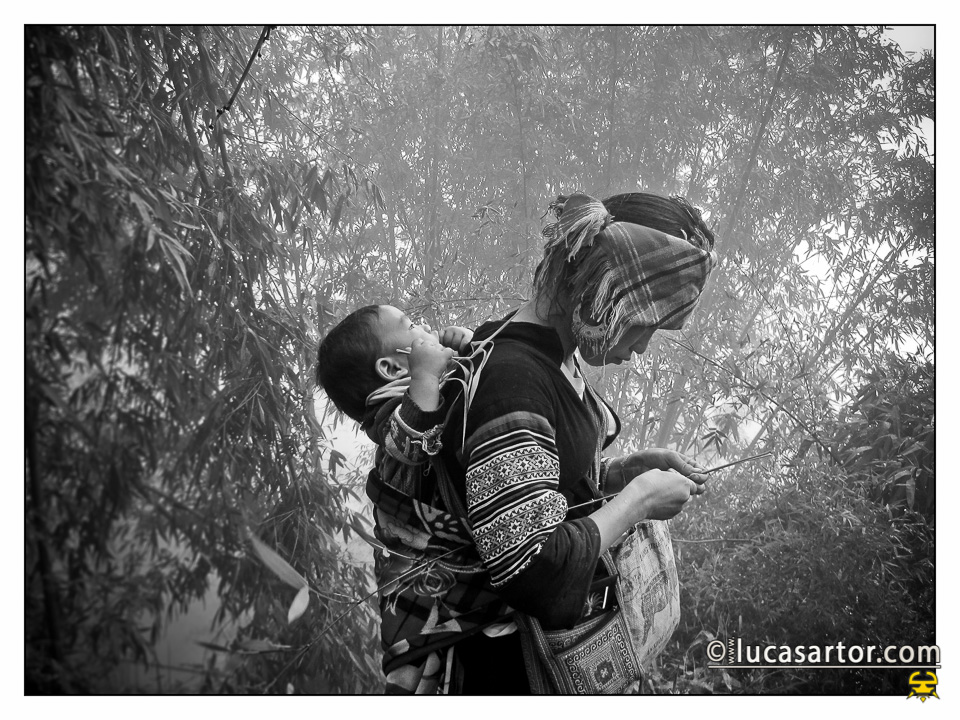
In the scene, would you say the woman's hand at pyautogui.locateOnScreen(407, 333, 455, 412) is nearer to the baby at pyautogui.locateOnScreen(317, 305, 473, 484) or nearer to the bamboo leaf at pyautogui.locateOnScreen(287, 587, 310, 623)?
the baby at pyautogui.locateOnScreen(317, 305, 473, 484)

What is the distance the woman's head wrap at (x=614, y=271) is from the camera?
1650 millimetres

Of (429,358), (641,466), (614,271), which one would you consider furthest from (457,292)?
(641,466)

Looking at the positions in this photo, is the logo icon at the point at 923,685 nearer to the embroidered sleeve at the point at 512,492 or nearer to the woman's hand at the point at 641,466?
the woman's hand at the point at 641,466

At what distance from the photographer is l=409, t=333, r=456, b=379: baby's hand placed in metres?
Answer: 1.62

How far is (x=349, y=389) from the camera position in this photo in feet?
5.71

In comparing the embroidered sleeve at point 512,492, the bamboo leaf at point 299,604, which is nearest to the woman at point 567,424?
the embroidered sleeve at point 512,492

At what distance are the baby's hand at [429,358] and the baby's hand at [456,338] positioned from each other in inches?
1.2

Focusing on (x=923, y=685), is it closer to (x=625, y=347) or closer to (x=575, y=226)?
(x=625, y=347)

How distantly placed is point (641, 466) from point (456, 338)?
1.86 ft

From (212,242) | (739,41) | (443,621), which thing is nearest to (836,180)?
(739,41)

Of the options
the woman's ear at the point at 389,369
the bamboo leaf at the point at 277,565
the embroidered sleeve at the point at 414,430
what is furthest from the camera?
the bamboo leaf at the point at 277,565

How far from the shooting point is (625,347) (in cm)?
175

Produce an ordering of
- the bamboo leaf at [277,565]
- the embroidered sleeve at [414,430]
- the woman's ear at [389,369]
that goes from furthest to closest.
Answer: the bamboo leaf at [277,565]
the woman's ear at [389,369]
the embroidered sleeve at [414,430]

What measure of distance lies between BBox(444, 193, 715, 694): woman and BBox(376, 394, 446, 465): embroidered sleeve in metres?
0.04
